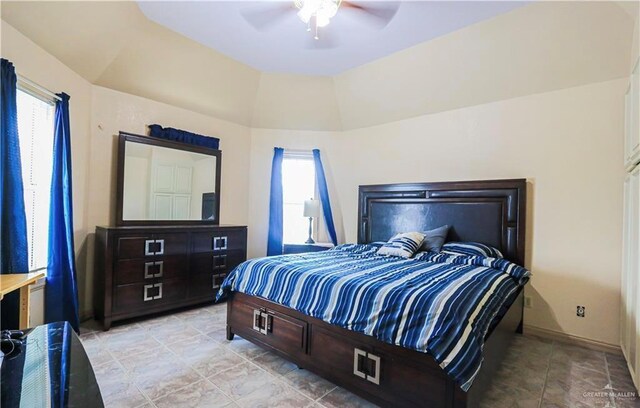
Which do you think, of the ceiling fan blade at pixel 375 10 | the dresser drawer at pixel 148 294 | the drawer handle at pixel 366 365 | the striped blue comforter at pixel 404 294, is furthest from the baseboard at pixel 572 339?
the dresser drawer at pixel 148 294

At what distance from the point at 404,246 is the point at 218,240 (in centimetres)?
223

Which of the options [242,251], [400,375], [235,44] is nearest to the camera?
[400,375]

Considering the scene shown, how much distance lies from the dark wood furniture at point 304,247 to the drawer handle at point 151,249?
5.72ft

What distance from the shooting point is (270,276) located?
8.01ft

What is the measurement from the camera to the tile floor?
191cm

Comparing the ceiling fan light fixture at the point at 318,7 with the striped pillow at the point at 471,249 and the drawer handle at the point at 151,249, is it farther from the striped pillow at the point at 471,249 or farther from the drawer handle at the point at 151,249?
the drawer handle at the point at 151,249

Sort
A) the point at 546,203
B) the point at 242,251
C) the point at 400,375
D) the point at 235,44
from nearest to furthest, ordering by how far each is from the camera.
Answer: the point at 400,375, the point at 546,203, the point at 235,44, the point at 242,251

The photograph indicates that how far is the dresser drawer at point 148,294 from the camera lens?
2.99 meters

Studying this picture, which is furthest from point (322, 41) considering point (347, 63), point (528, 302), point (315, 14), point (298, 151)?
point (528, 302)

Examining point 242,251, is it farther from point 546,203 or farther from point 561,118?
point 561,118

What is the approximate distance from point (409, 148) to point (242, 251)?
8.60 ft

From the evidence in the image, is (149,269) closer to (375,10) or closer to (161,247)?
(161,247)

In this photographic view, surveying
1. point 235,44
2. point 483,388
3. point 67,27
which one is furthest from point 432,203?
point 67,27

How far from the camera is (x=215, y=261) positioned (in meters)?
3.72
